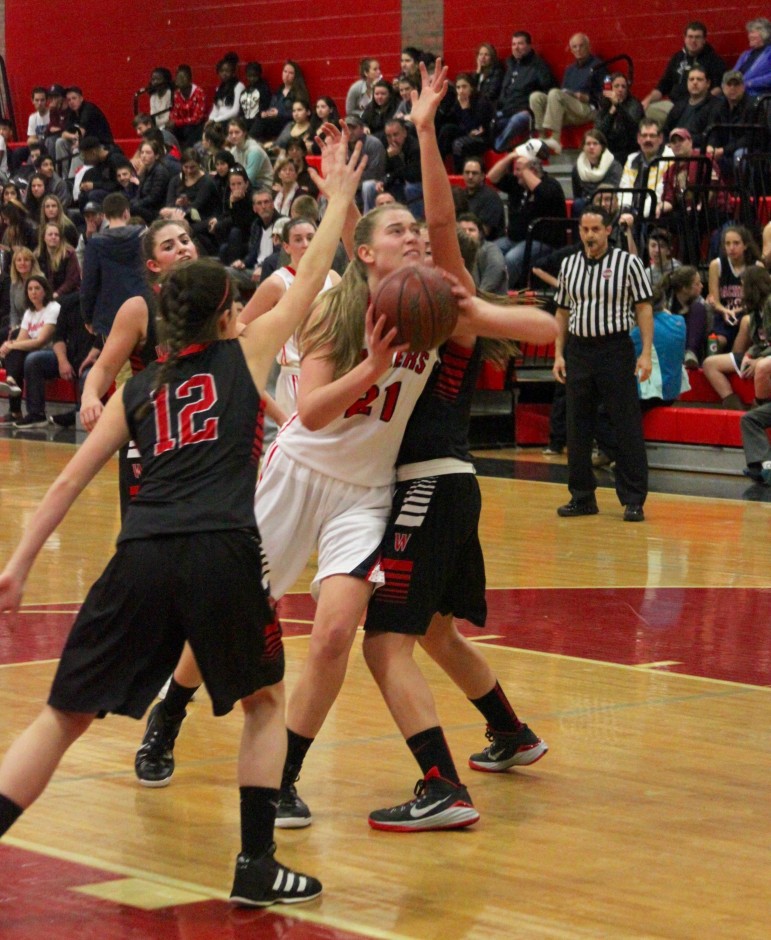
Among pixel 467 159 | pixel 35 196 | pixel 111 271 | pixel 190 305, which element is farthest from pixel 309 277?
pixel 35 196

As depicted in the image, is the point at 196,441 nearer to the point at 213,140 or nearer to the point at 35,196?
the point at 213,140

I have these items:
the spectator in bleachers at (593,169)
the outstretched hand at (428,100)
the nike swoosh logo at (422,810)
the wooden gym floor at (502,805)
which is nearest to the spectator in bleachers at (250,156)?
the spectator in bleachers at (593,169)

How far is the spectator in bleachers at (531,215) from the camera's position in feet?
51.7

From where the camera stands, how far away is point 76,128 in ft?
74.1

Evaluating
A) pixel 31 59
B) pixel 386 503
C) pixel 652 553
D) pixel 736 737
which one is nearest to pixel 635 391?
pixel 652 553

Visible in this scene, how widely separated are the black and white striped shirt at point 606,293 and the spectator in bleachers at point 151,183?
30.6ft

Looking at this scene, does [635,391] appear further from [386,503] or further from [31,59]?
[31,59]

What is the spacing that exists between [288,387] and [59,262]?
10353mm

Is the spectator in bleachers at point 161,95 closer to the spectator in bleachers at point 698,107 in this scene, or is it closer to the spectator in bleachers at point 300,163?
the spectator in bleachers at point 300,163

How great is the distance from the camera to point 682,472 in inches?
524

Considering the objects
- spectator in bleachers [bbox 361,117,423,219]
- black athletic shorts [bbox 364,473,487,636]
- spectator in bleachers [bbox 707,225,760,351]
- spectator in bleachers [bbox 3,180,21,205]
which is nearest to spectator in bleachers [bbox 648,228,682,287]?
spectator in bleachers [bbox 707,225,760,351]

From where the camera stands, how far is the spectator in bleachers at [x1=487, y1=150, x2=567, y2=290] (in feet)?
51.7

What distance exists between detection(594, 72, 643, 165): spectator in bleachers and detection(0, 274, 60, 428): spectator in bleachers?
5.94m

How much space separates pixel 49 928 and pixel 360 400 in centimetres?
161
